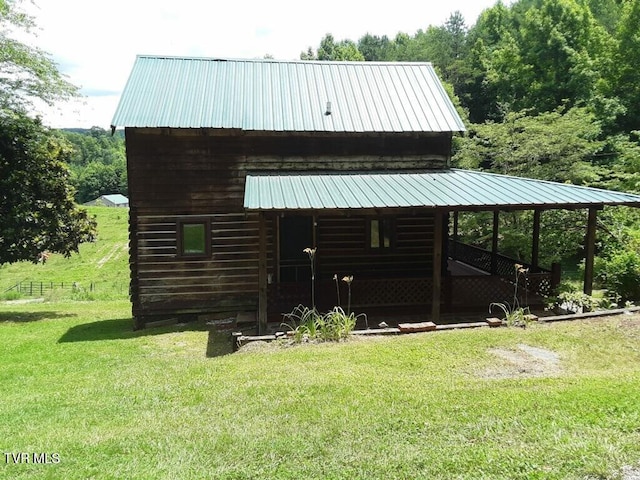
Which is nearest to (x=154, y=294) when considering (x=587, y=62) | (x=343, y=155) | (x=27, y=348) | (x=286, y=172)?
(x=27, y=348)

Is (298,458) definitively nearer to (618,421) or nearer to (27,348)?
(618,421)

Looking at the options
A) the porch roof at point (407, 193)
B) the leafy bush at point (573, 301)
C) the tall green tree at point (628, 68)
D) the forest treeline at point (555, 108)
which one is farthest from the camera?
the tall green tree at point (628, 68)

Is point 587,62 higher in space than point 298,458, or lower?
higher

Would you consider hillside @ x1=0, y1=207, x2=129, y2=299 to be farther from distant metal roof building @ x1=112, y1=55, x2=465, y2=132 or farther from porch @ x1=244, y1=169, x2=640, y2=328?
porch @ x1=244, y1=169, x2=640, y2=328

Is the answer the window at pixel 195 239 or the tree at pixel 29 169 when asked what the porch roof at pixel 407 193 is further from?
the tree at pixel 29 169

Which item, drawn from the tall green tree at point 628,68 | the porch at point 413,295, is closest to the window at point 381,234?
the porch at point 413,295

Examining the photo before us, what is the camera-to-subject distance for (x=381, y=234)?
14.3 metres

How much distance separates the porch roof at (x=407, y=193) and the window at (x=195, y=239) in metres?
2.01

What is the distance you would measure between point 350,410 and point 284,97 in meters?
11.4

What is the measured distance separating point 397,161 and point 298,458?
10884 mm

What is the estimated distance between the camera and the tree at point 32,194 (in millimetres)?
16906

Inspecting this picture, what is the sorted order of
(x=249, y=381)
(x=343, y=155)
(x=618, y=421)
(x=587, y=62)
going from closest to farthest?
1. (x=618, y=421)
2. (x=249, y=381)
3. (x=343, y=155)
4. (x=587, y=62)

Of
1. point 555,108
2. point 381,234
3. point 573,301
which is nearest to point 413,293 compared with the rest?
point 381,234

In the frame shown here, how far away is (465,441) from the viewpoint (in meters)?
5.03
